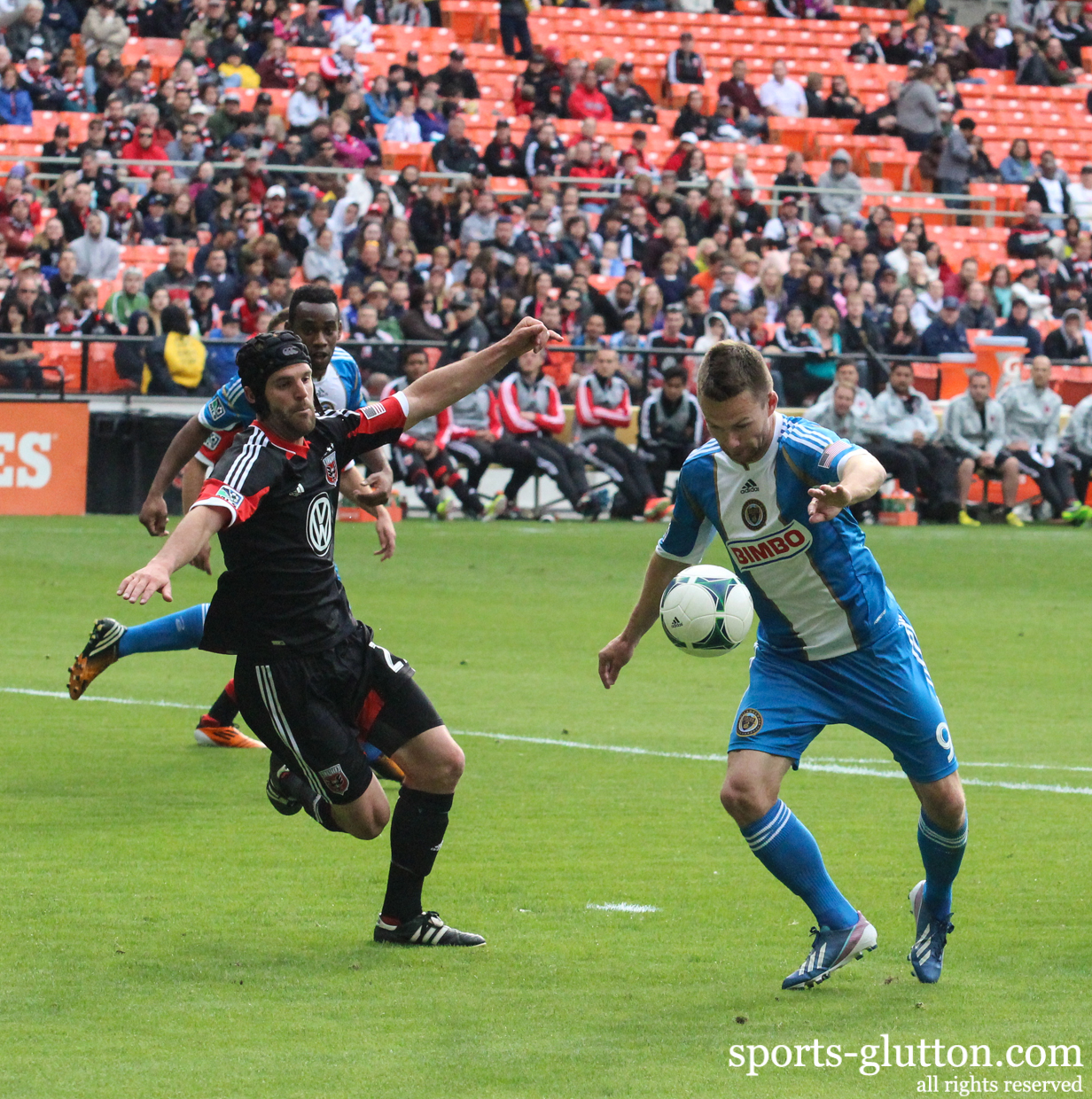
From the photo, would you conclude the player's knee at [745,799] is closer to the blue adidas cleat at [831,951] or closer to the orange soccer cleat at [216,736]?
the blue adidas cleat at [831,951]

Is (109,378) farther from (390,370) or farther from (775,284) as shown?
(775,284)

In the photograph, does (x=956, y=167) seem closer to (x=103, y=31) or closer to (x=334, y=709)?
(x=103, y=31)

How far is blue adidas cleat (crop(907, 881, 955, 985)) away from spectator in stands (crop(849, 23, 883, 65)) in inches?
1099

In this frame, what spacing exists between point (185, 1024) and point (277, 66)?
22013mm

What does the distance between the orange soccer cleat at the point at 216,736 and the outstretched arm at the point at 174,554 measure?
142 inches

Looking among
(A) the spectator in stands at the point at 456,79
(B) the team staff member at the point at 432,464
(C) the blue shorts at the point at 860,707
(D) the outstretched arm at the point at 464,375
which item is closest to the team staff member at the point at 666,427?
(B) the team staff member at the point at 432,464

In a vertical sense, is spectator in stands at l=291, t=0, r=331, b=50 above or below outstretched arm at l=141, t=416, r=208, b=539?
above

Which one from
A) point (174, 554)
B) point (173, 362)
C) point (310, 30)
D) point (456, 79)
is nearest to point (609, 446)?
point (173, 362)

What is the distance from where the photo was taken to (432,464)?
1917 centimetres

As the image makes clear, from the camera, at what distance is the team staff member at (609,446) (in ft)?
64.3

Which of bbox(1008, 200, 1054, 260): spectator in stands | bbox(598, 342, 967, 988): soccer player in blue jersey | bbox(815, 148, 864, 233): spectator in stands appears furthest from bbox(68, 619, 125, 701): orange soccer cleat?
bbox(1008, 200, 1054, 260): spectator in stands

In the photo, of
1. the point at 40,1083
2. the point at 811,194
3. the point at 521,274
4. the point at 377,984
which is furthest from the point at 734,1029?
the point at 811,194

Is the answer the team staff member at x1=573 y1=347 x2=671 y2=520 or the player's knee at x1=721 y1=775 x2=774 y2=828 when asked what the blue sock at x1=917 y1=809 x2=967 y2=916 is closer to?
the player's knee at x1=721 y1=775 x2=774 y2=828

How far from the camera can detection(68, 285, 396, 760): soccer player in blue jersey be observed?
7113mm
